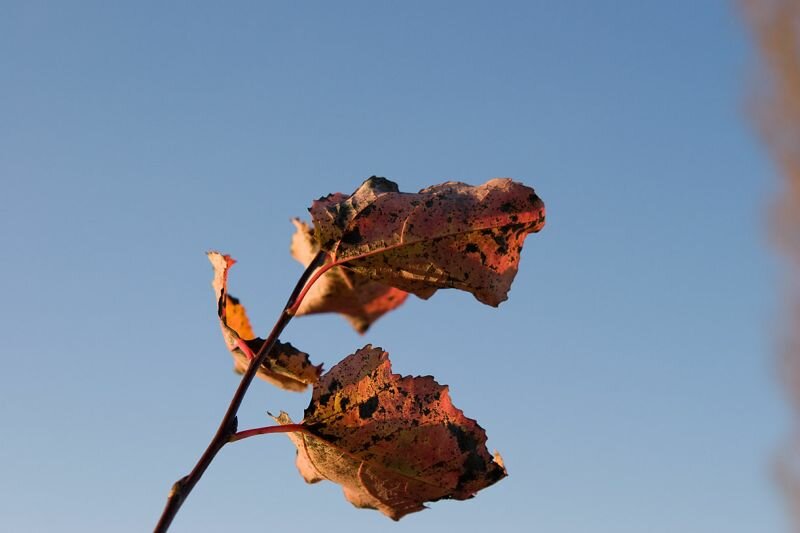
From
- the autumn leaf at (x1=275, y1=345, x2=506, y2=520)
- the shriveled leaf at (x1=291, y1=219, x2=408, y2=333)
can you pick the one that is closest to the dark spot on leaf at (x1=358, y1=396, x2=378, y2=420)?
the autumn leaf at (x1=275, y1=345, x2=506, y2=520)

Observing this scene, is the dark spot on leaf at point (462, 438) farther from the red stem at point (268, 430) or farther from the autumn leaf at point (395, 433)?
the red stem at point (268, 430)

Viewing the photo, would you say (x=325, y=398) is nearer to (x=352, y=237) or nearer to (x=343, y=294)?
(x=352, y=237)

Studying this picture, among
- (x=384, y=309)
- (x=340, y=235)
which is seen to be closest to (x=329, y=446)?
(x=340, y=235)

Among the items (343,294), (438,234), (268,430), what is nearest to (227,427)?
(268,430)

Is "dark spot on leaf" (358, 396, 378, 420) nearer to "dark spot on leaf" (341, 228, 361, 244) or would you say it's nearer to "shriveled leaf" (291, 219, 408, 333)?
"dark spot on leaf" (341, 228, 361, 244)

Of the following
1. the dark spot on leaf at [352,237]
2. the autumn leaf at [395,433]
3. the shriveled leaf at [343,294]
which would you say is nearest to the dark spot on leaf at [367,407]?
the autumn leaf at [395,433]

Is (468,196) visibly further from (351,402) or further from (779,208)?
(779,208)
